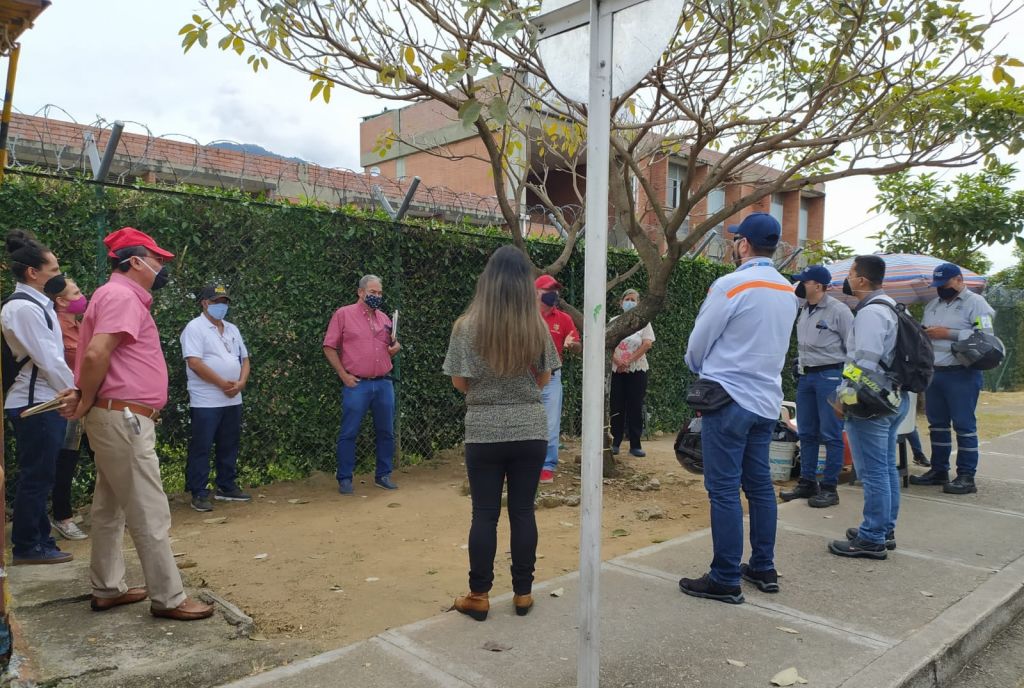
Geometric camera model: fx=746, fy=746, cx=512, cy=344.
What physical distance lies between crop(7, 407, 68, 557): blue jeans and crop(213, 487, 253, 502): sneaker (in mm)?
1580

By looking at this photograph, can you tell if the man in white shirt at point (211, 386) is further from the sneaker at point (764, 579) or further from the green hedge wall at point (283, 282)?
the sneaker at point (764, 579)

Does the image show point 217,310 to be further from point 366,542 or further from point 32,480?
point 366,542

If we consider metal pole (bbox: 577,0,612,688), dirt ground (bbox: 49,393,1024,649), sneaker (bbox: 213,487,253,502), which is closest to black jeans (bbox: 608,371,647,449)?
dirt ground (bbox: 49,393,1024,649)

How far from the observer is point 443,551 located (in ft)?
16.7

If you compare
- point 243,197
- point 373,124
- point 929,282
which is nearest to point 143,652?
point 243,197

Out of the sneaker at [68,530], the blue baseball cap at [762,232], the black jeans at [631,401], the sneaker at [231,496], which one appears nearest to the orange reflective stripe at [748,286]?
the blue baseball cap at [762,232]

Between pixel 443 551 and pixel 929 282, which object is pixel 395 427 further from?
pixel 929 282

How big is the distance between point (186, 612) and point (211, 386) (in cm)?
241

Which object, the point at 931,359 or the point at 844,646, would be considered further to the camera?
the point at 931,359

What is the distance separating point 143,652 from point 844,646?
323 centimetres

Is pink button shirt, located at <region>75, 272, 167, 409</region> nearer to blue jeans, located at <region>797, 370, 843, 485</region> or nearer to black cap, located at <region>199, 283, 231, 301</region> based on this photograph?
black cap, located at <region>199, 283, 231, 301</region>

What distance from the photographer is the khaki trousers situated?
12.0 feet

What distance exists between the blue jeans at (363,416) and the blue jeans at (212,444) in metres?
0.89

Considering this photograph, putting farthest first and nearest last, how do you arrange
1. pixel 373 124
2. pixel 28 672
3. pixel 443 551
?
pixel 373 124 < pixel 443 551 < pixel 28 672
